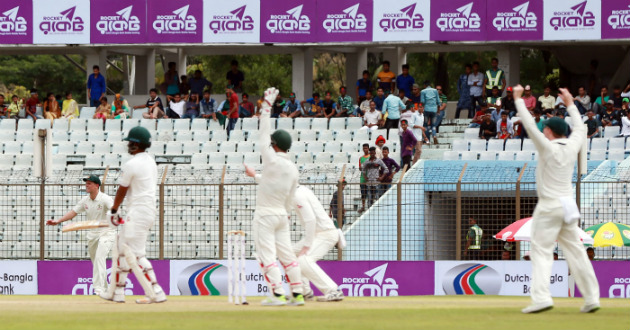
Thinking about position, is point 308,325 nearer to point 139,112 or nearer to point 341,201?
point 341,201

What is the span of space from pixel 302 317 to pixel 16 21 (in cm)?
2230

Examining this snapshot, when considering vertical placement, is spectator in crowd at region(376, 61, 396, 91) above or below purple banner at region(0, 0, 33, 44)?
below

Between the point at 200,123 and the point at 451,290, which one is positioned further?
the point at 200,123

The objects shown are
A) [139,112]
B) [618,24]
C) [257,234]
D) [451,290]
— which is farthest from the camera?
[139,112]

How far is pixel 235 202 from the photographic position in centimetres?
2309

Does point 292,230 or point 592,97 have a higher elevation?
point 592,97

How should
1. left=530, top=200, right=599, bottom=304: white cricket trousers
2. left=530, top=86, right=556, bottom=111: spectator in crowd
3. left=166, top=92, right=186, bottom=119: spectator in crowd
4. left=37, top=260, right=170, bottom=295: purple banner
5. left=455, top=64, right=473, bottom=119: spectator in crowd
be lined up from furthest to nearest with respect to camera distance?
left=166, top=92, right=186, bottom=119: spectator in crowd
left=455, top=64, right=473, bottom=119: spectator in crowd
left=530, top=86, right=556, bottom=111: spectator in crowd
left=37, top=260, right=170, bottom=295: purple banner
left=530, top=200, right=599, bottom=304: white cricket trousers

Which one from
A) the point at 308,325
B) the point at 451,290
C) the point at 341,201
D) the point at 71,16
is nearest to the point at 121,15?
the point at 71,16

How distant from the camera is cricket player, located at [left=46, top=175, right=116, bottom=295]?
54.0 feet

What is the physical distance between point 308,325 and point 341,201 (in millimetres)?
10949

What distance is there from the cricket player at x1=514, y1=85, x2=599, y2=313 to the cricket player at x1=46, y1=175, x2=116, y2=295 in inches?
294

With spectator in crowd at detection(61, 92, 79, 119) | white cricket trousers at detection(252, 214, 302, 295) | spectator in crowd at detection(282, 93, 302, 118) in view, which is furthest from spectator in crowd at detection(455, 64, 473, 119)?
white cricket trousers at detection(252, 214, 302, 295)

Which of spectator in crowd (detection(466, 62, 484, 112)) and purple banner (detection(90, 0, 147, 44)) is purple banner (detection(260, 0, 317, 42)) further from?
spectator in crowd (detection(466, 62, 484, 112))

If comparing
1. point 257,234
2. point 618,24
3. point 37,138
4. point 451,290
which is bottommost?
point 451,290
